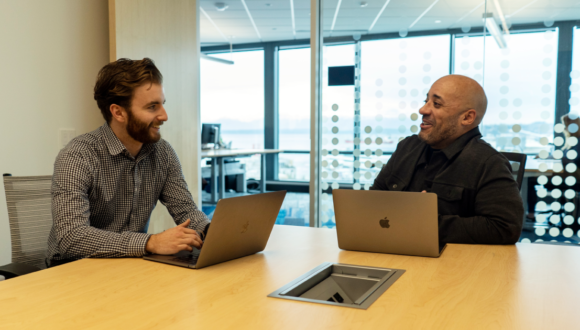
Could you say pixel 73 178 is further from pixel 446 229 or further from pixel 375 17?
pixel 375 17

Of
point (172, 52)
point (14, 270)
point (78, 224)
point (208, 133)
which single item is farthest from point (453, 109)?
point (208, 133)

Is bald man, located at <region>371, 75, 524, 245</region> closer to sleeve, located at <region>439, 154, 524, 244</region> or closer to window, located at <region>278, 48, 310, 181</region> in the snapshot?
sleeve, located at <region>439, 154, 524, 244</region>

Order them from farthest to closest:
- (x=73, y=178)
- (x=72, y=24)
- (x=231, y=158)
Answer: (x=231, y=158) → (x=72, y=24) → (x=73, y=178)

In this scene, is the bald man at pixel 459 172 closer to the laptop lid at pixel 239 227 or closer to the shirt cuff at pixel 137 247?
the laptop lid at pixel 239 227

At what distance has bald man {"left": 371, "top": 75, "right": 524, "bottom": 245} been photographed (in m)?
1.57

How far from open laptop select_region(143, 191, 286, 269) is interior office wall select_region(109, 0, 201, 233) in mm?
1750

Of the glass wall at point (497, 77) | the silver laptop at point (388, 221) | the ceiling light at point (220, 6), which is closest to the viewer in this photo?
the silver laptop at point (388, 221)

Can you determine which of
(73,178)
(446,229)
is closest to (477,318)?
(446,229)

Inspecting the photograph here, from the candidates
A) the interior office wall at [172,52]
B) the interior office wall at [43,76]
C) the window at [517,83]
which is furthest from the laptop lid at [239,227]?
the window at [517,83]

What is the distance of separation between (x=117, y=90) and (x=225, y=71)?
764 centimetres

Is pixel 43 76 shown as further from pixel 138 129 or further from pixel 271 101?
pixel 271 101

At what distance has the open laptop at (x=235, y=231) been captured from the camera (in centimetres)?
122

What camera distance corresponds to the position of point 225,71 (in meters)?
9.20

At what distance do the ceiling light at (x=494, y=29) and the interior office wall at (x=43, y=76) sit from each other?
2538 millimetres
